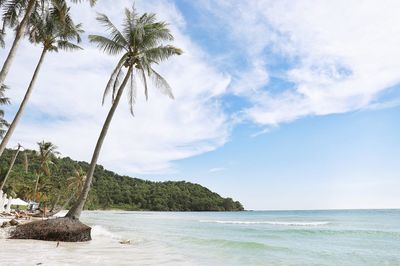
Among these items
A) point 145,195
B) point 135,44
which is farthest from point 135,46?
point 145,195

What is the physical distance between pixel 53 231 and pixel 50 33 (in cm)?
974

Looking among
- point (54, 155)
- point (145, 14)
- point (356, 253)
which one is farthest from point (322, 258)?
point (54, 155)

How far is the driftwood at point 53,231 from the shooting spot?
46.4 ft

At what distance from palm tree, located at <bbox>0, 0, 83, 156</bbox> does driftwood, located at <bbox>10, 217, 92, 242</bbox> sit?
11.6 feet

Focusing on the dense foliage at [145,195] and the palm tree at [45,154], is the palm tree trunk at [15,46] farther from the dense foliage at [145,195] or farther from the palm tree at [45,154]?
the dense foliage at [145,195]

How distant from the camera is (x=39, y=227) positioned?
14383mm

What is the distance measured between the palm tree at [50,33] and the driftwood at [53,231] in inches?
139

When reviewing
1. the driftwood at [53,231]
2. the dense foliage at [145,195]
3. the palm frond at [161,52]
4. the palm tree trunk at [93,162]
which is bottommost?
the driftwood at [53,231]

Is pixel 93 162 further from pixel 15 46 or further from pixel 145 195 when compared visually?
pixel 145 195

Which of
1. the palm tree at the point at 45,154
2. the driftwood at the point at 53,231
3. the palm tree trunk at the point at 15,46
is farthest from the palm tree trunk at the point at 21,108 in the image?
the palm tree at the point at 45,154

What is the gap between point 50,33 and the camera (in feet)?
56.6

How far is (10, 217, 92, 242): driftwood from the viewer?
1413 centimetres

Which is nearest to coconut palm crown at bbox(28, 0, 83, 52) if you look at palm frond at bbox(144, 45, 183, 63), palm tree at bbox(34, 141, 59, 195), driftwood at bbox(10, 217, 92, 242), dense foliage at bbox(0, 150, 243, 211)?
palm frond at bbox(144, 45, 183, 63)

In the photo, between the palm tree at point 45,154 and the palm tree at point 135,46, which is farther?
the palm tree at point 45,154
